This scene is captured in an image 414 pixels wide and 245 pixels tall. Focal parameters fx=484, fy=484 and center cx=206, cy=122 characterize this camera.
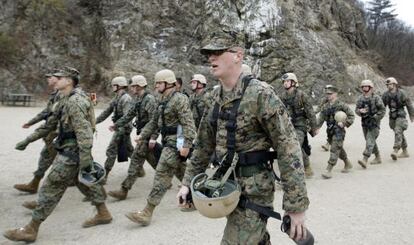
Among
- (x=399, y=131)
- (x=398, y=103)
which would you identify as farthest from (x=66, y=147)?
(x=398, y=103)

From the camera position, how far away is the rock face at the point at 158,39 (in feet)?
95.2

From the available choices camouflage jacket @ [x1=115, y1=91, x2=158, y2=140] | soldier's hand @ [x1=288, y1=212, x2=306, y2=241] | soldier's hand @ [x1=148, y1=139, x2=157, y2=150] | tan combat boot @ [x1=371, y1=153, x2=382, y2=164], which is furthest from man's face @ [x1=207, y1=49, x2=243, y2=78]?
tan combat boot @ [x1=371, y1=153, x2=382, y2=164]

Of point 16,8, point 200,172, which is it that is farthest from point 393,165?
point 16,8

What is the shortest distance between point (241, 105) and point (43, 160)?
586cm

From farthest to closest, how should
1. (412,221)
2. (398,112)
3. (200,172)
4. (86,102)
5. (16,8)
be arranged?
(16,8) → (398,112) → (412,221) → (86,102) → (200,172)

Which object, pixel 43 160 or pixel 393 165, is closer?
pixel 43 160

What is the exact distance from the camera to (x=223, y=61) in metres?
3.41

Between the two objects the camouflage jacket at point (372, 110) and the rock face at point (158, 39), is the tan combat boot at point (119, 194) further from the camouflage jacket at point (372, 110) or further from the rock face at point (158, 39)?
the rock face at point (158, 39)

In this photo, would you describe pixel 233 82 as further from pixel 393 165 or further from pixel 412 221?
pixel 393 165

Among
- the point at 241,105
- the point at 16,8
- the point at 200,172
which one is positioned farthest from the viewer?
the point at 16,8

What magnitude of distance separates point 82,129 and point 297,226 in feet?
11.4

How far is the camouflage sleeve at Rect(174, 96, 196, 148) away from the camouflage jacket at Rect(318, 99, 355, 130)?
4.38 meters

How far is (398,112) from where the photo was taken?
1255 cm

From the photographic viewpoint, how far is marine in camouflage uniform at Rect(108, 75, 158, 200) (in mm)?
7895
